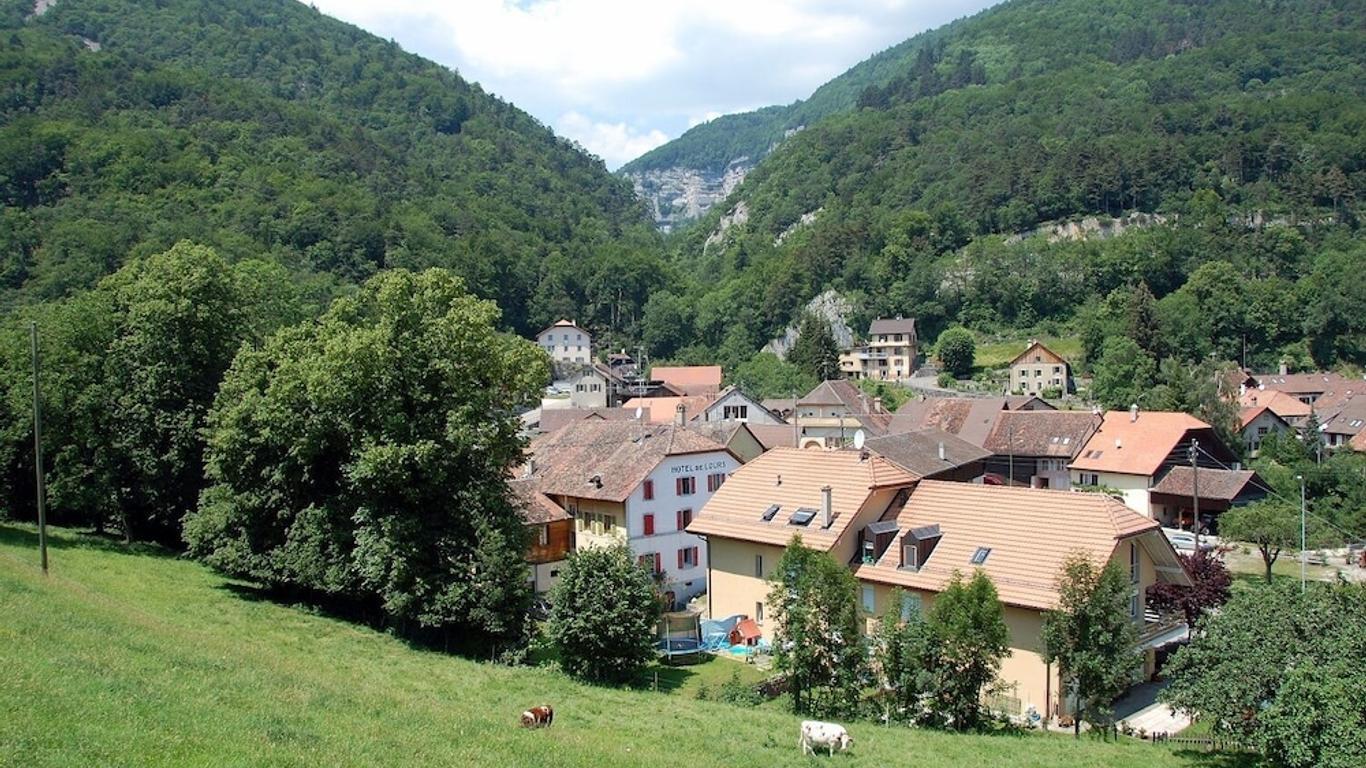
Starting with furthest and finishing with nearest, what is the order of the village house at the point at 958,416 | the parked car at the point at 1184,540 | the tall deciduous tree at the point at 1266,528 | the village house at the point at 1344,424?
the village house at the point at 1344,424 → the village house at the point at 958,416 → the parked car at the point at 1184,540 → the tall deciduous tree at the point at 1266,528

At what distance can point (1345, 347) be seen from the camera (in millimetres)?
105688

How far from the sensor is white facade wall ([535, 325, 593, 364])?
134m

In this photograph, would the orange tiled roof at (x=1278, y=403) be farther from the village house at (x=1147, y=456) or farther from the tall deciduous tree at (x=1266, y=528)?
the tall deciduous tree at (x=1266, y=528)

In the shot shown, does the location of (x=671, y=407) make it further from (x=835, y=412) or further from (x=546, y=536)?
(x=546, y=536)

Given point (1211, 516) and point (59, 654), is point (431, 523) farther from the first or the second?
point (1211, 516)

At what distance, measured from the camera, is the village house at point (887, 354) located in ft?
394

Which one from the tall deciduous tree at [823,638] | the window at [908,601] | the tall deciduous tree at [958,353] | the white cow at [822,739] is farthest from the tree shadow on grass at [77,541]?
the tall deciduous tree at [958,353]

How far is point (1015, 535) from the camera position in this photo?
26.9 m

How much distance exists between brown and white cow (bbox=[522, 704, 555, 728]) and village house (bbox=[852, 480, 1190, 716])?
8.88m

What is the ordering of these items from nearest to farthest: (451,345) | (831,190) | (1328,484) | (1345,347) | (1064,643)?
(1064,643), (451,345), (1328,484), (1345,347), (831,190)

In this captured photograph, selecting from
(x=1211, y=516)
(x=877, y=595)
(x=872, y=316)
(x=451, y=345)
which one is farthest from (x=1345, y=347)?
(x=451, y=345)

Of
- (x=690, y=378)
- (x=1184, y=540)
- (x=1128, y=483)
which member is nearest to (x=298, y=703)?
(x=1184, y=540)

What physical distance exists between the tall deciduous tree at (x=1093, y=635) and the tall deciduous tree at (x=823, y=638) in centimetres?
458

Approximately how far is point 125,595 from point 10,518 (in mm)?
15271
